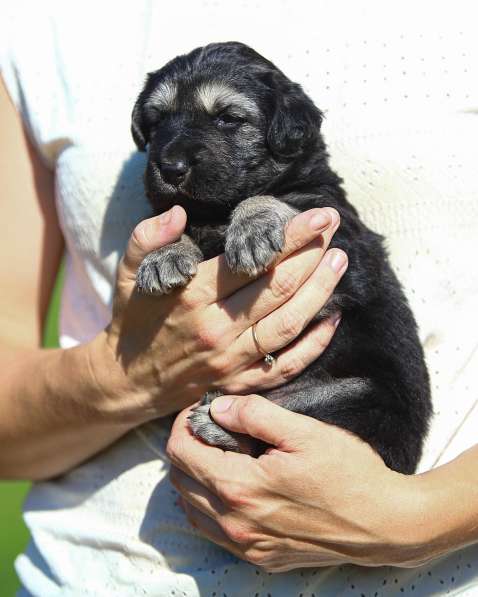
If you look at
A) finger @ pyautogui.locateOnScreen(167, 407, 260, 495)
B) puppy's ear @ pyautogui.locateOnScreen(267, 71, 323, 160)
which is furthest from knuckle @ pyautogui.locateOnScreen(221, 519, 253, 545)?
puppy's ear @ pyautogui.locateOnScreen(267, 71, 323, 160)

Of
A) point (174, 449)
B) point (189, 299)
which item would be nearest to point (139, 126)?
point (189, 299)

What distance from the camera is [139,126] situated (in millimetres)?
3123

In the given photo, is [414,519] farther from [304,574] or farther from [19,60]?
[19,60]

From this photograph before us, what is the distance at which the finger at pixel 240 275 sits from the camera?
8.89ft

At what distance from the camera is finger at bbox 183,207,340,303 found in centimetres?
271

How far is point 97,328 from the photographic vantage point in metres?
3.35

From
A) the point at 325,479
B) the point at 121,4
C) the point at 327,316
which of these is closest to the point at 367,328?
the point at 327,316

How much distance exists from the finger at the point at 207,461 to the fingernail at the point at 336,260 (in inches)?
27.4

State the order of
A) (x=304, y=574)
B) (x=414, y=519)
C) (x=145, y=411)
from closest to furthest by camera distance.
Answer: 1. (x=414, y=519)
2. (x=304, y=574)
3. (x=145, y=411)

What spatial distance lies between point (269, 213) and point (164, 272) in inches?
16.6

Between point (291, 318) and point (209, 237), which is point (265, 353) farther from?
point (209, 237)

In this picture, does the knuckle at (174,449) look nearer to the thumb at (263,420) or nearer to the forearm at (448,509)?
the thumb at (263,420)

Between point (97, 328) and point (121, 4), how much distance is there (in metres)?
1.27

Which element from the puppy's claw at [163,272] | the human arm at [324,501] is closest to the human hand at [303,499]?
the human arm at [324,501]
